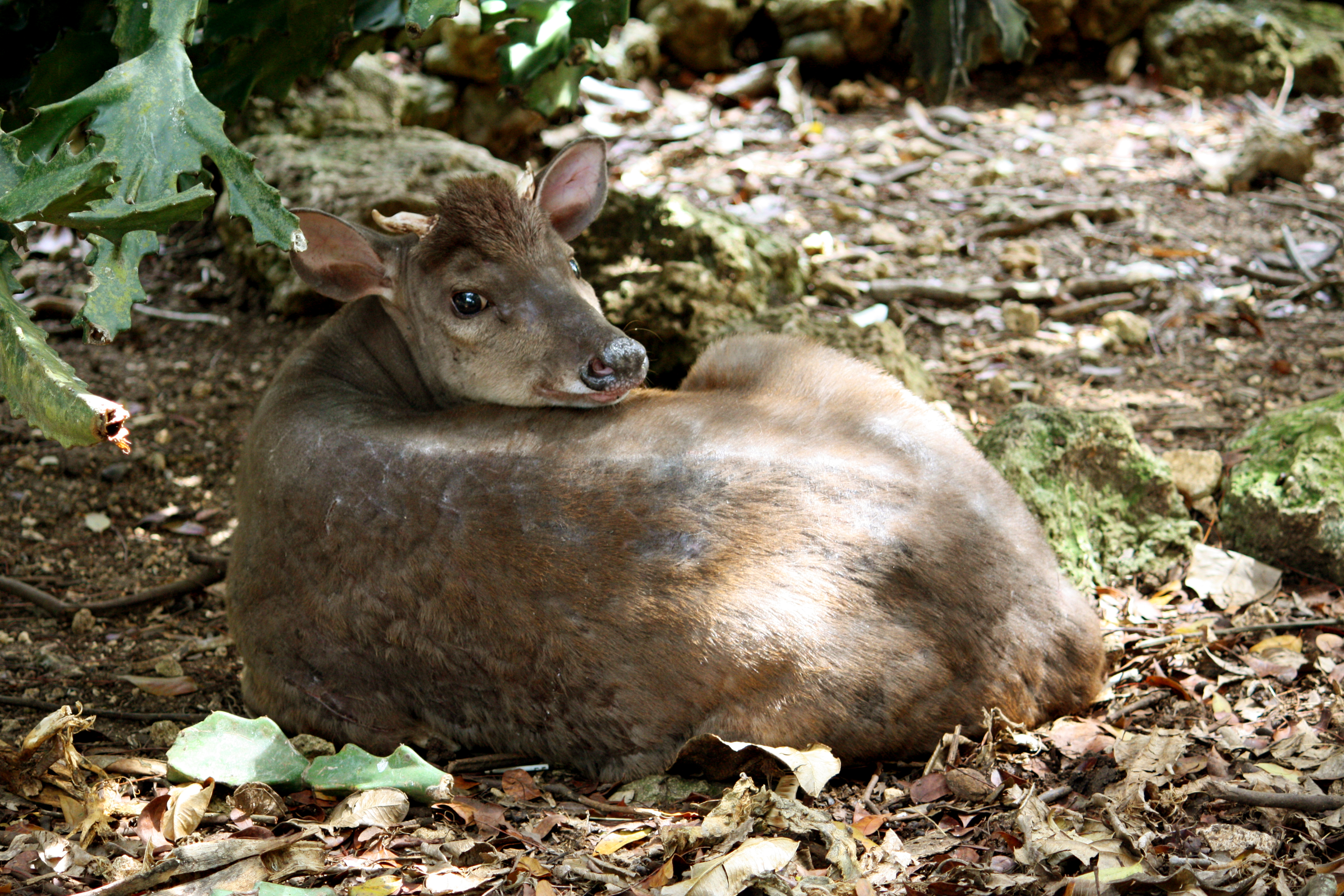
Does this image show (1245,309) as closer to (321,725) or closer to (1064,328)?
(1064,328)

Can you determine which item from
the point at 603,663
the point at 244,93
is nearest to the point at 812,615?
the point at 603,663

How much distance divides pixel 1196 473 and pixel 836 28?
21.3 feet

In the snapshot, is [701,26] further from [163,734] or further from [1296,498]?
[163,734]

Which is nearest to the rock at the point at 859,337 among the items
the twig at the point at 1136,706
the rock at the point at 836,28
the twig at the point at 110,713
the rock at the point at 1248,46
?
the twig at the point at 1136,706

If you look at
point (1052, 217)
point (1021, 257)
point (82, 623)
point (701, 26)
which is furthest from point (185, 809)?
point (701, 26)

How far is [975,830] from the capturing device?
3309mm

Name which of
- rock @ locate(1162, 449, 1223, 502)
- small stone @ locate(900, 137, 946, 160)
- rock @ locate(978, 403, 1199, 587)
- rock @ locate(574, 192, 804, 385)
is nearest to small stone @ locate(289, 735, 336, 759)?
rock @ locate(574, 192, 804, 385)

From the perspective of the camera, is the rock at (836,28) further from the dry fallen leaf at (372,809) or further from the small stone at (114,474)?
the dry fallen leaf at (372,809)

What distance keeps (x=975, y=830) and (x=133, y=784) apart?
252 centimetres

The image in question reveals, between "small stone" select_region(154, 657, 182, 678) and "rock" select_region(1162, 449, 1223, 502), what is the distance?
→ 4114mm

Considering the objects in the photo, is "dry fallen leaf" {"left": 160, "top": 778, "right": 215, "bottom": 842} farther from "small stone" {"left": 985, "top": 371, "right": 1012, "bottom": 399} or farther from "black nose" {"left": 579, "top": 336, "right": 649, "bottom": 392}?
"small stone" {"left": 985, "top": 371, "right": 1012, "bottom": 399}

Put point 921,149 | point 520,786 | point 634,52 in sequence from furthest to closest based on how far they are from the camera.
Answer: point 634,52, point 921,149, point 520,786

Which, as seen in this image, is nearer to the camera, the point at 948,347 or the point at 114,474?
the point at 114,474

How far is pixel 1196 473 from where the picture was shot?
5.00 meters
